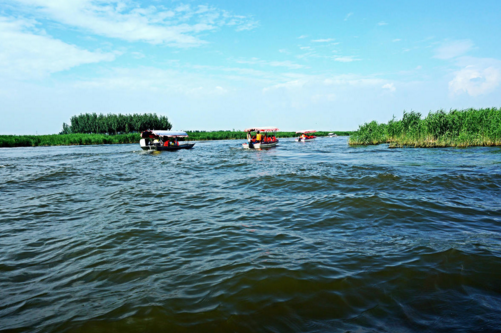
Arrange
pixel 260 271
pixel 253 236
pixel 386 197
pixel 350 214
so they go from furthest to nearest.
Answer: pixel 386 197 → pixel 350 214 → pixel 253 236 → pixel 260 271

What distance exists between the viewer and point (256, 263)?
15.4ft

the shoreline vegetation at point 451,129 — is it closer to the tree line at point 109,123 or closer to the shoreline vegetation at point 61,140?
the shoreline vegetation at point 61,140

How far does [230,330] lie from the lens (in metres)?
3.08

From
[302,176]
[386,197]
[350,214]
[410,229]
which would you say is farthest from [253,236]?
[302,176]

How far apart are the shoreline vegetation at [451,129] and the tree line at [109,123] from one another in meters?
76.5

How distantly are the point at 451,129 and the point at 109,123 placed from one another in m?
85.4

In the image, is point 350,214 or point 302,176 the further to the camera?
point 302,176

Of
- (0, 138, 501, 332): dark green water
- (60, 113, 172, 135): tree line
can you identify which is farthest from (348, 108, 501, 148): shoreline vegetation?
(60, 113, 172, 135): tree line

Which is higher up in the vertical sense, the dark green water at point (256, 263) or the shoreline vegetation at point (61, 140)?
the shoreline vegetation at point (61, 140)

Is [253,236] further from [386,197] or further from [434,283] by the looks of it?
[386,197]

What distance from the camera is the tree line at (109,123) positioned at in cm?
8650

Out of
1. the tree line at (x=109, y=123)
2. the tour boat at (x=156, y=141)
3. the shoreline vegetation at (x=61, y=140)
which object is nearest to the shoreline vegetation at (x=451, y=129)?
the tour boat at (x=156, y=141)

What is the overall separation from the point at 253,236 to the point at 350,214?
298 cm

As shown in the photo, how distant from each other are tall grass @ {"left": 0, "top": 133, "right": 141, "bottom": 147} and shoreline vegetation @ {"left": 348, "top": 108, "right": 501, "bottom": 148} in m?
55.2
